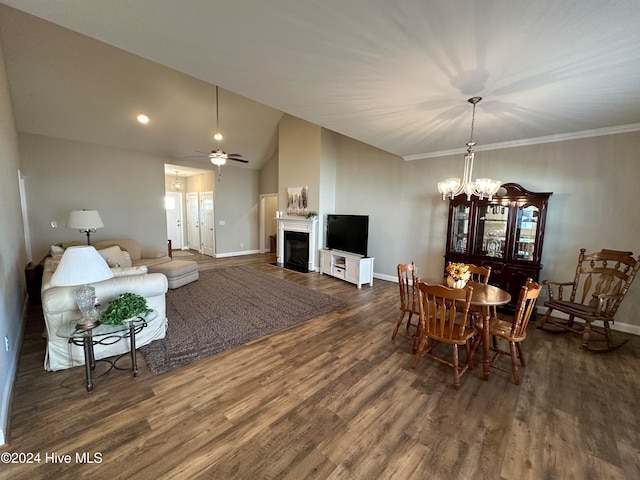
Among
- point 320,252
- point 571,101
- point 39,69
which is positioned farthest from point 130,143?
point 571,101

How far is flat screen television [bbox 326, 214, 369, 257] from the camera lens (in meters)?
5.50

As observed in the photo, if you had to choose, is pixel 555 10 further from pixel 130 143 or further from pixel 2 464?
pixel 130 143

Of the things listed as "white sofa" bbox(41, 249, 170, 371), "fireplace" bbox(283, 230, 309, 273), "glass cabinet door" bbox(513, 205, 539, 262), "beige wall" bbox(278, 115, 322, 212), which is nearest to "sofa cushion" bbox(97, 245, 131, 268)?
"white sofa" bbox(41, 249, 170, 371)

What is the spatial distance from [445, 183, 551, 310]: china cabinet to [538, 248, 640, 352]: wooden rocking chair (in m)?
0.48

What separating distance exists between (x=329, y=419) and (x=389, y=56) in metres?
2.79

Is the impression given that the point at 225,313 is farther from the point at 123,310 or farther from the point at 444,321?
the point at 444,321

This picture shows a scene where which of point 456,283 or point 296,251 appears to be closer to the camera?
point 456,283

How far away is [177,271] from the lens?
4812mm

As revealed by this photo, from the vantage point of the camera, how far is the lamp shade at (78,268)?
1951mm

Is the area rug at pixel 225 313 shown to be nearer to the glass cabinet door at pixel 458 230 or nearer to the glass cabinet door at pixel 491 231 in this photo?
the glass cabinet door at pixel 458 230

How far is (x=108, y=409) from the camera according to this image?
6.41 ft

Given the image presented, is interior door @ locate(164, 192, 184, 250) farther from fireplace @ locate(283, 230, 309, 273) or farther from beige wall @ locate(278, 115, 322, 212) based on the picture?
fireplace @ locate(283, 230, 309, 273)

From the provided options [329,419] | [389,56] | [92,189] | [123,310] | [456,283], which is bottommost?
[329,419]

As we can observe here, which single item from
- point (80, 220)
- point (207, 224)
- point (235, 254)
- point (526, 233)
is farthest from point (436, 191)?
point (207, 224)
